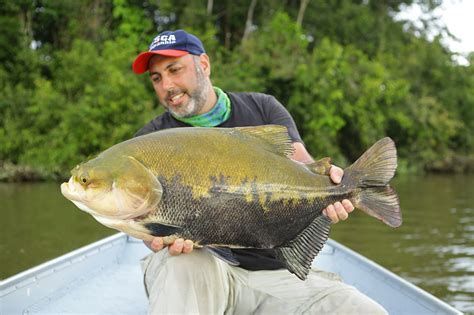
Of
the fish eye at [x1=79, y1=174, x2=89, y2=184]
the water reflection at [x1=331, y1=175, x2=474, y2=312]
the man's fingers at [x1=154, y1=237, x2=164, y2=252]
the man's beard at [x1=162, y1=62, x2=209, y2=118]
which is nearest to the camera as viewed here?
the fish eye at [x1=79, y1=174, x2=89, y2=184]

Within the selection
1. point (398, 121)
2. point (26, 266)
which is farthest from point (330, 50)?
point (26, 266)

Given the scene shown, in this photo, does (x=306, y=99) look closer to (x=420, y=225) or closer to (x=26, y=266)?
(x=420, y=225)

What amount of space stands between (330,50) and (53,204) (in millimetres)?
15328

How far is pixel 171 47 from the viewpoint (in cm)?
367

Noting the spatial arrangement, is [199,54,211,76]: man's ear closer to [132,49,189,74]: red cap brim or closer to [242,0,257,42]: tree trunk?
[132,49,189,74]: red cap brim

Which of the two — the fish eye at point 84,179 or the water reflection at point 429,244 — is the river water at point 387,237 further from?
the fish eye at point 84,179

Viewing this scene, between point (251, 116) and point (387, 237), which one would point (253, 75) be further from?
point (251, 116)

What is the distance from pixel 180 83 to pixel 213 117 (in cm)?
33

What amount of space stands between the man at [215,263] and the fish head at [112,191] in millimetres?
238

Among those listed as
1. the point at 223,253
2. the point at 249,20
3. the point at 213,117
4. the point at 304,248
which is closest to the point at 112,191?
the point at 223,253

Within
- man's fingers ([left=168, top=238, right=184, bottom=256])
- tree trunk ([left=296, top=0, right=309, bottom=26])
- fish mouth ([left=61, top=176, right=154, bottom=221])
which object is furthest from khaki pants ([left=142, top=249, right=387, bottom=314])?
tree trunk ([left=296, top=0, right=309, bottom=26])

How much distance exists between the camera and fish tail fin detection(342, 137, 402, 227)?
2809 mm

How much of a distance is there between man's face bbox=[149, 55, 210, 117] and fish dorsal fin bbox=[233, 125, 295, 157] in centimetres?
97

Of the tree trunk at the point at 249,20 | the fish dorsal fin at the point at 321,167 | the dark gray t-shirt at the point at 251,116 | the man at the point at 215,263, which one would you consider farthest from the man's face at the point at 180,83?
the tree trunk at the point at 249,20
